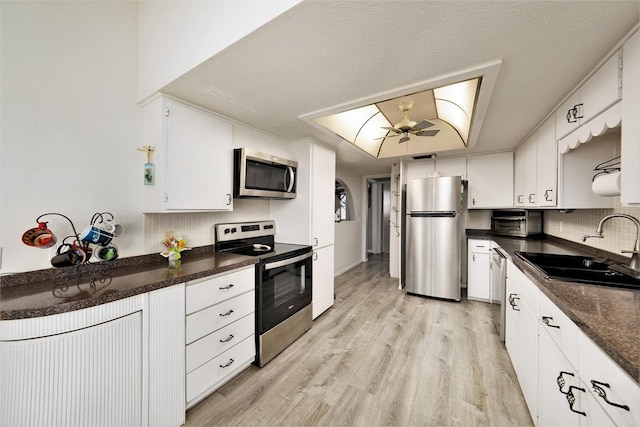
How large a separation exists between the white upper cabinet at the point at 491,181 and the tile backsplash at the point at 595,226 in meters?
0.56

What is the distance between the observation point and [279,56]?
1.25 meters

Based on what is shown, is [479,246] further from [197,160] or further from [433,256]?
[197,160]

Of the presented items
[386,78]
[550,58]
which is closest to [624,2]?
[550,58]

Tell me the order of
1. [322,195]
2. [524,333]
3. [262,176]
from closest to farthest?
[524,333]
[262,176]
[322,195]

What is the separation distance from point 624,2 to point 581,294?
3.98ft

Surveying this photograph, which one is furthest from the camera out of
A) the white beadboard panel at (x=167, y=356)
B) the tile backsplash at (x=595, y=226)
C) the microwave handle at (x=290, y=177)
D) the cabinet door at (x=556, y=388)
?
the microwave handle at (x=290, y=177)

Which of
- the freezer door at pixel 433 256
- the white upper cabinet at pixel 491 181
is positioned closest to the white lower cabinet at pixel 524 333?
the freezer door at pixel 433 256

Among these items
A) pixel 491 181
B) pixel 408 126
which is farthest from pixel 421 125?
pixel 491 181

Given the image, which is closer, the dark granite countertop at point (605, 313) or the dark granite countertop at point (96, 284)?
the dark granite countertop at point (605, 313)

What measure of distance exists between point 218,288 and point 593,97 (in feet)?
8.43

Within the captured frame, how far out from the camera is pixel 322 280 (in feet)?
9.14

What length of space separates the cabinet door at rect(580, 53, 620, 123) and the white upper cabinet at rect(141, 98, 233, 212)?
2464 mm

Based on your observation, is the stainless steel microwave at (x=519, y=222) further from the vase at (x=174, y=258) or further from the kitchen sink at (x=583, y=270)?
the vase at (x=174, y=258)

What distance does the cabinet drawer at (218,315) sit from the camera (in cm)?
144
